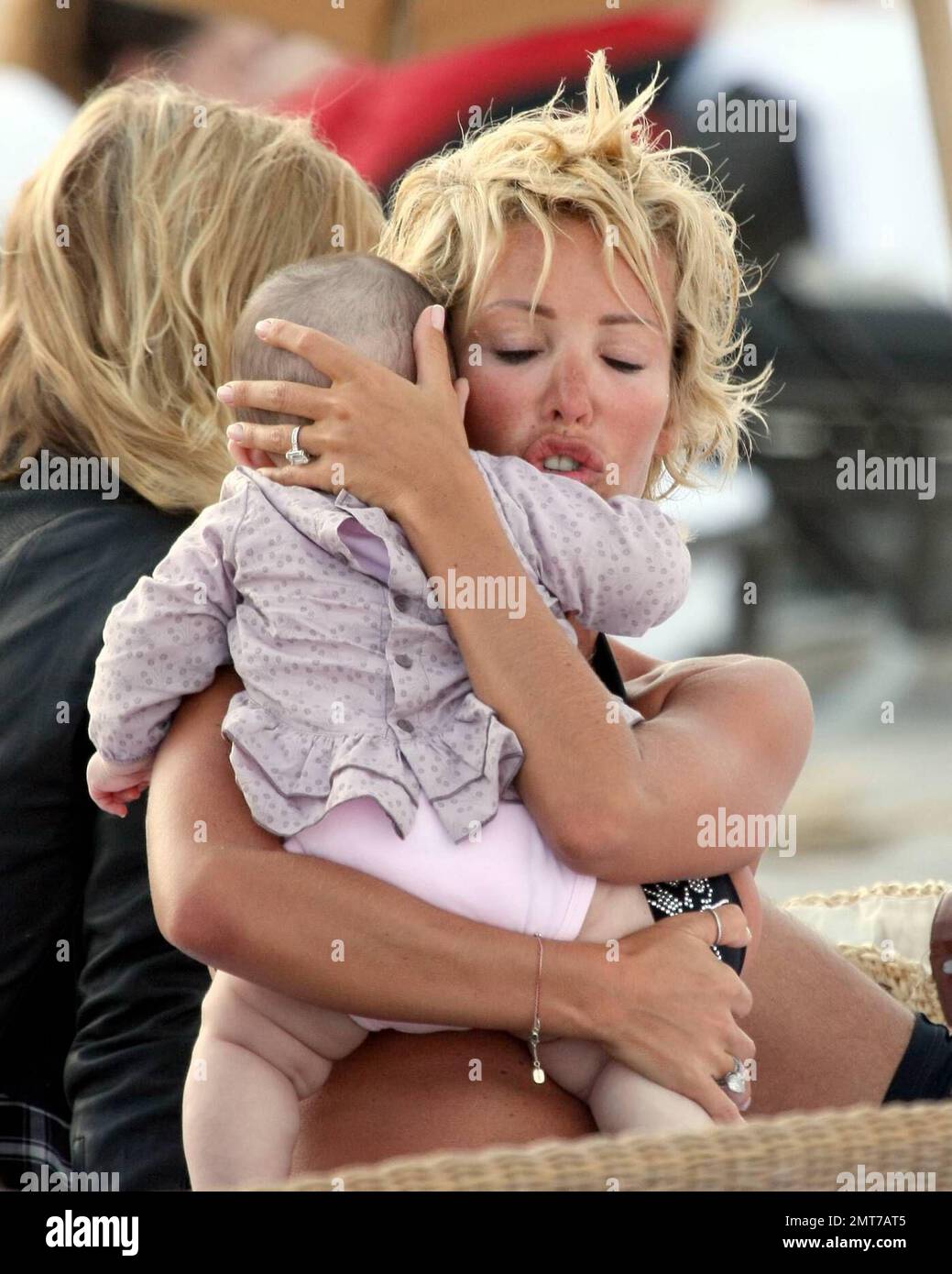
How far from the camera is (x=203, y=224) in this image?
6.52 feet

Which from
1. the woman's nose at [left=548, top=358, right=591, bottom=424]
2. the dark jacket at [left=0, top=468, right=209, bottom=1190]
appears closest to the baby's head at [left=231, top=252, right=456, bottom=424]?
the woman's nose at [left=548, top=358, right=591, bottom=424]

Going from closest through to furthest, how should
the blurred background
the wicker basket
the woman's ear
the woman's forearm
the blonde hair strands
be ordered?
1. the wicker basket
2. the woman's forearm
3. the woman's ear
4. the blonde hair strands
5. the blurred background

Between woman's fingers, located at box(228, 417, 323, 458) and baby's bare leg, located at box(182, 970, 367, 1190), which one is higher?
woman's fingers, located at box(228, 417, 323, 458)

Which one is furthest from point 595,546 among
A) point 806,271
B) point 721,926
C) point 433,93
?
point 806,271

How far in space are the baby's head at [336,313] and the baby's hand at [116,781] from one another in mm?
330

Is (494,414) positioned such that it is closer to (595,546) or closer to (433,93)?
(595,546)

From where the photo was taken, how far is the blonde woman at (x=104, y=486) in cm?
180

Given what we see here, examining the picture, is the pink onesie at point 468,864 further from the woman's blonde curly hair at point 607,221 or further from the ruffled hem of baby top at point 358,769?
the woman's blonde curly hair at point 607,221

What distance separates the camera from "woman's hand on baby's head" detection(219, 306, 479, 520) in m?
1.40

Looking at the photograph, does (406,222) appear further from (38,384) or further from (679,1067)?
(679,1067)

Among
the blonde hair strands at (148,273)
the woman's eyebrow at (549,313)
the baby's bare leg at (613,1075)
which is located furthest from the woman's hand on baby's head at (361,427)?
the blonde hair strands at (148,273)

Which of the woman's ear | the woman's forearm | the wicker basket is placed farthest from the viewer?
the woman's ear

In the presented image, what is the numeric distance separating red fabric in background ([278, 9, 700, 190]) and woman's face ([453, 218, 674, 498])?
13.8 feet

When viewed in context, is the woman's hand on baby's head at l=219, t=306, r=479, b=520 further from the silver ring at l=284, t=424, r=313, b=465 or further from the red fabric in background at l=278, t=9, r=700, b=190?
the red fabric in background at l=278, t=9, r=700, b=190
